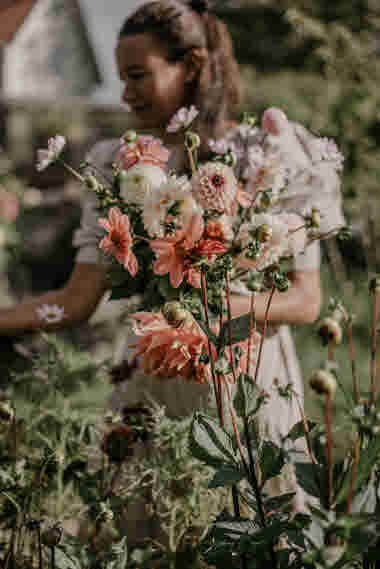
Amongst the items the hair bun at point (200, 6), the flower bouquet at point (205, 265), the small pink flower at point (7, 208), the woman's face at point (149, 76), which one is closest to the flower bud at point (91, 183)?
the flower bouquet at point (205, 265)

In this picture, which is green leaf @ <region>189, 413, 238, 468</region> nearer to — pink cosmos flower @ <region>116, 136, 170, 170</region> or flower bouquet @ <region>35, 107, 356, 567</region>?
flower bouquet @ <region>35, 107, 356, 567</region>

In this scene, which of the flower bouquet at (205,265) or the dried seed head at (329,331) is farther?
the flower bouquet at (205,265)

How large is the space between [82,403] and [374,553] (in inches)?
30.5

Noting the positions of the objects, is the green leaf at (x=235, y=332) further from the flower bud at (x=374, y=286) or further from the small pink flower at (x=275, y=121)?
the small pink flower at (x=275, y=121)

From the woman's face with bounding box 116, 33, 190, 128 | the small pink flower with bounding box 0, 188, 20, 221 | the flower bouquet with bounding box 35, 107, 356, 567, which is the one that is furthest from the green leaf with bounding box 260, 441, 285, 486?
the small pink flower with bounding box 0, 188, 20, 221

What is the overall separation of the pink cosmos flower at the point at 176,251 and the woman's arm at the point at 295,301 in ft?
1.31

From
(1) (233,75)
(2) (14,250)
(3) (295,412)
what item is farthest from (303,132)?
(2) (14,250)

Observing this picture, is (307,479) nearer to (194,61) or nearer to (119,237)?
(119,237)

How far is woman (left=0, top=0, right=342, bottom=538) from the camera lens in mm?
1081

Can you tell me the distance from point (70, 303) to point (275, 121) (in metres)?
0.70

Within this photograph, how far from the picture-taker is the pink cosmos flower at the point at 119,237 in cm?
58

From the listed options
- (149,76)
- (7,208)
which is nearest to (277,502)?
(149,76)

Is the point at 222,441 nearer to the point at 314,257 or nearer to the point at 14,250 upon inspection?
the point at 314,257

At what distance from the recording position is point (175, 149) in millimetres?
1237
